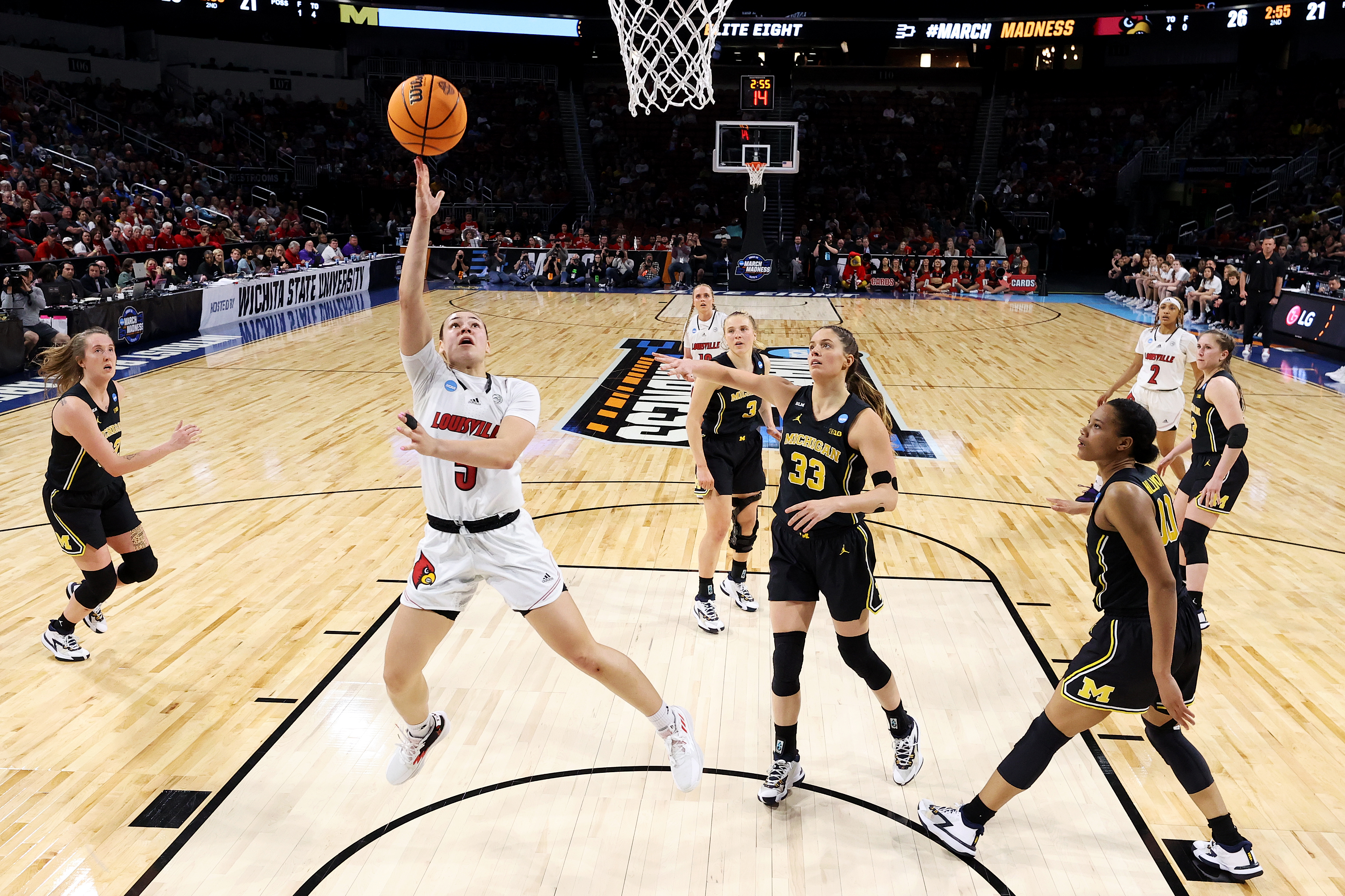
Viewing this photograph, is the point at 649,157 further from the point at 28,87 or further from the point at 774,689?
the point at 774,689

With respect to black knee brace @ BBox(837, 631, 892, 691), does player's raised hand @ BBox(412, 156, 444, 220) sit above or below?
above

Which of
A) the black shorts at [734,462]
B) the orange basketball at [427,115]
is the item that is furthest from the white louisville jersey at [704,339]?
the orange basketball at [427,115]

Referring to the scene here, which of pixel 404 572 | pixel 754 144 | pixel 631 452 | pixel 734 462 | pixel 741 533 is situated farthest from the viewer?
pixel 754 144

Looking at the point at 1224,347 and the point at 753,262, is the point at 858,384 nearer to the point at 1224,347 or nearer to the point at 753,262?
the point at 1224,347

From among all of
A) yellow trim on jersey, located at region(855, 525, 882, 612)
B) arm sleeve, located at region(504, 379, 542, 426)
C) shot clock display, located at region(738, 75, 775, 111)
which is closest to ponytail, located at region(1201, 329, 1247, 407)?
yellow trim on jersey, located at region(855, 525, 882, 612)

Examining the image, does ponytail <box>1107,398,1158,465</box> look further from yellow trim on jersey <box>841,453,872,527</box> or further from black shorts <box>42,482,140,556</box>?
black shorts <box>42,482,140,556</box>

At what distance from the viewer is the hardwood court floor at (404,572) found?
404cm

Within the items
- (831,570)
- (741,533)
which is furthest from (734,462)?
(831,570)

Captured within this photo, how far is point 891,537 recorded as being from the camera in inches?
287

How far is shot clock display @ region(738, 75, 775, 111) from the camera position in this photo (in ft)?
81.1

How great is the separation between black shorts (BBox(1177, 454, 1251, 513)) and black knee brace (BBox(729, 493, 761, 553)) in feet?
8.33

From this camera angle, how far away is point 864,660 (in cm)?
388

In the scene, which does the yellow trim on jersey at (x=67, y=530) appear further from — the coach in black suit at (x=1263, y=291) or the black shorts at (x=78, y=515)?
the coach in black suit at (x=1263, y=291)

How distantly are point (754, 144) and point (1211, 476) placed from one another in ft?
68.9
